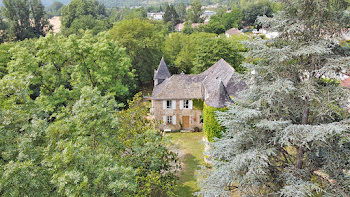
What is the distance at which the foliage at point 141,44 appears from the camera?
1705 inches

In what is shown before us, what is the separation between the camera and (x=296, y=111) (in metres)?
11.6

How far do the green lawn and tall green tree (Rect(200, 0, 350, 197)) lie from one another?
7726 millimetres

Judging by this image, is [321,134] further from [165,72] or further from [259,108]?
[165,72]

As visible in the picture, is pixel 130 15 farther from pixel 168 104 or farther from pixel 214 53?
pixel 168 104

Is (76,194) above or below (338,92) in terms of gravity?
below

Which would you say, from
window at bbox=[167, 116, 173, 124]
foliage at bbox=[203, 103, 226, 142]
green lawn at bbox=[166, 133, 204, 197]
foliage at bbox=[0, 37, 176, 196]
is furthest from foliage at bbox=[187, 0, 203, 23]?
foliage at bbox=[0, 37, 176, 196]

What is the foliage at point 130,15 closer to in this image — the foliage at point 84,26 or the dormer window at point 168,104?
the foliage at point 84,26

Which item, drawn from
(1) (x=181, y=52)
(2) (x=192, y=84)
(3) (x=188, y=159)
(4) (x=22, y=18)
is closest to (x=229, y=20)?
(1) (x=181, y=52)

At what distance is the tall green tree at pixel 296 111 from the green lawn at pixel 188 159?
773cm

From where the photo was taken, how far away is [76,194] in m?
9.60

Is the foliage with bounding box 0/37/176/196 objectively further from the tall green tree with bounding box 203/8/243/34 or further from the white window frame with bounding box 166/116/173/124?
the tall green tree with bounding box 203/8/243/34

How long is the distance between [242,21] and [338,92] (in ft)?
365

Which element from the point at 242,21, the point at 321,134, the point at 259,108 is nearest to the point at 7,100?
the point at 259,108

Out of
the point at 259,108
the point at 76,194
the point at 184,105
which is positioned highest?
the point at 259,108
